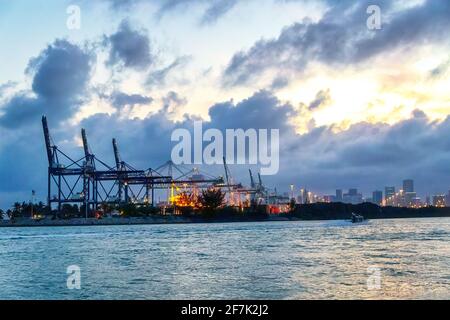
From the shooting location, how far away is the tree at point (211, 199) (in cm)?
12275

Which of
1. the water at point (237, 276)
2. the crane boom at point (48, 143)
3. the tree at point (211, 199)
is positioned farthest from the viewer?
the tree at point (211, 199)

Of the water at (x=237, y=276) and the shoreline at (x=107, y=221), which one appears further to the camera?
the shoreline at (x=107, y=221)

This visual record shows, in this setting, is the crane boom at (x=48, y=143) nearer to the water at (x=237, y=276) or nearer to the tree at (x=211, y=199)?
the tree at (x=211, y=199)

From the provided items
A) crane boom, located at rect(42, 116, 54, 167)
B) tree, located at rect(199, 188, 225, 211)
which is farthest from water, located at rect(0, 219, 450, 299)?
tree, located at rect(199, 188, 225, 211)

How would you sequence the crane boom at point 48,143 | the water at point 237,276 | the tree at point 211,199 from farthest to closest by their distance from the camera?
the tree at point 211,199 → the crane boom at point 48,143 → the water at point 237,276

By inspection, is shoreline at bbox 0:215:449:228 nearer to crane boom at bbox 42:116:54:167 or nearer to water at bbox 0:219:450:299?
crane boom at bbox 42:116:54:167

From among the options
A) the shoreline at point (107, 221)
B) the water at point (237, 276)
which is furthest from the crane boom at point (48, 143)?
the water at point (237, 276)

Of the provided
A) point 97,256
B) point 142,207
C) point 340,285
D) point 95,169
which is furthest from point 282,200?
point 340,285

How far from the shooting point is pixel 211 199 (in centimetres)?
12325

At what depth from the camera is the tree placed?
123m

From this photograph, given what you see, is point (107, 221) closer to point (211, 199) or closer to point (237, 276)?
point (211, 199)

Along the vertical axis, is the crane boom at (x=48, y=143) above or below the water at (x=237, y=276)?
above
